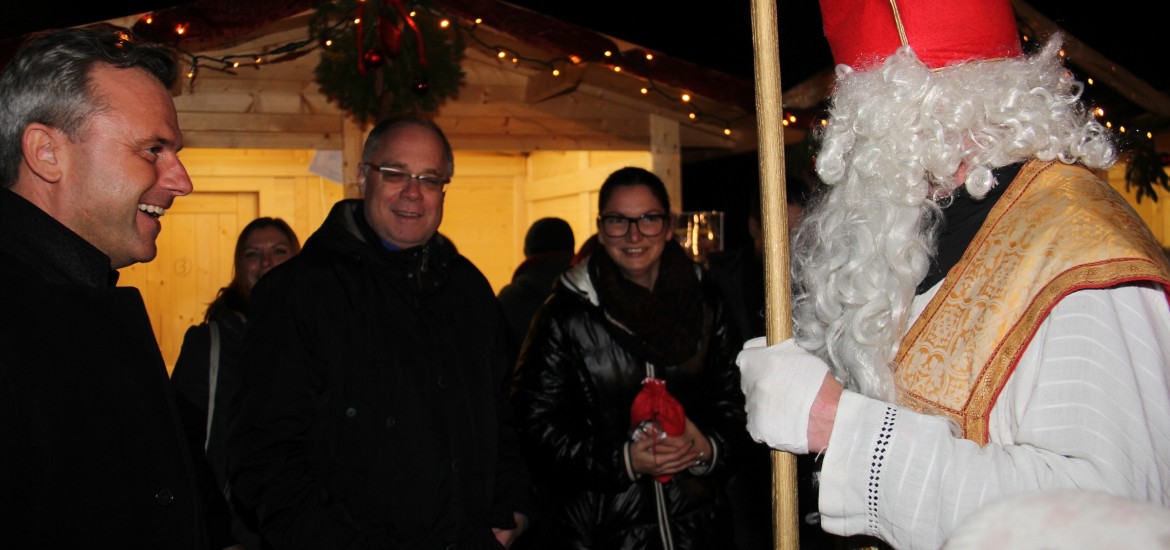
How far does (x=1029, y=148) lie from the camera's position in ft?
5.32

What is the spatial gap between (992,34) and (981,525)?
116 centimetres

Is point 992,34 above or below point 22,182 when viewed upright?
above

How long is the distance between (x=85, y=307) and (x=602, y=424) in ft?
6.44

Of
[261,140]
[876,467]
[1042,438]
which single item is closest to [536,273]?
[261,140]

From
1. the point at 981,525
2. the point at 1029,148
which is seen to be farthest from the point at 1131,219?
the point at 981,525

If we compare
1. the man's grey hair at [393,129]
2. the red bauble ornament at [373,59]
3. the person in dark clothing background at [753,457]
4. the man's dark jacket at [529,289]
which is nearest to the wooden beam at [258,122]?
the red bauble ornament at [373,59]

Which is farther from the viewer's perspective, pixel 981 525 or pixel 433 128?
pixel 433 128

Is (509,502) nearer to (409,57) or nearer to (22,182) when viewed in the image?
(22,182)

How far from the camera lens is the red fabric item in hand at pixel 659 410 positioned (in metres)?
3.06

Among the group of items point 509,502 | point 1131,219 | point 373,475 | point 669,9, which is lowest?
point 509,502

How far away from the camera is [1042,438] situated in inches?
54.4

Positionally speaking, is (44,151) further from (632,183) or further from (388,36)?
(388,36)

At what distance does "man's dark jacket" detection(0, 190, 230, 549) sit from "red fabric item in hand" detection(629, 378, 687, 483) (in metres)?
1.63

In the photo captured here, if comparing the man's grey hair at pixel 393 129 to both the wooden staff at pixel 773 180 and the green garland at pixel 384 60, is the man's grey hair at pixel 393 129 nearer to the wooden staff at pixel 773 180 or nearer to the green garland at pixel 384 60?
the wooden staff at pixel 773 180
